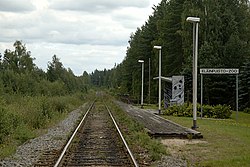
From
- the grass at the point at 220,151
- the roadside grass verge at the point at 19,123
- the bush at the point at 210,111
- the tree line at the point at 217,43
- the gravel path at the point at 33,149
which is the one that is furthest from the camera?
the tree line at the point at 217,43

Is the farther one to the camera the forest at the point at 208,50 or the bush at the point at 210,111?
the forest at the point at 208,50

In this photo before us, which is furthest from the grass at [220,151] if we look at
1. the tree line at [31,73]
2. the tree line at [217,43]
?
the tree line at [31,73]

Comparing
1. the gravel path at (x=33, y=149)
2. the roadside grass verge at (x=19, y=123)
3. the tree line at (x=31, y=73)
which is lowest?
the gravel path at (x=33, y=149)

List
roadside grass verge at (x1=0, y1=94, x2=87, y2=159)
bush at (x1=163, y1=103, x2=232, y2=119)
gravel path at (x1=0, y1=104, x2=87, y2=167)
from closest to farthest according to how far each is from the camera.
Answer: gravel path at (x1=0, y1=104, x2=87, y2=167)
roadside grass verge at (x1=0, y1=94, x2=87, y2=159)
bush at (x1=163, y1=103, x2=232, y2=119)

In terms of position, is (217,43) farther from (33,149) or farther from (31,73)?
(33,149)

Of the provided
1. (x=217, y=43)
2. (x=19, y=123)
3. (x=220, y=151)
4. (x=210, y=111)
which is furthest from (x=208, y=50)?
(x=220, y=151)

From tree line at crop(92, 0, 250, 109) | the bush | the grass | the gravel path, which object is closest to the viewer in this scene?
the gravel path

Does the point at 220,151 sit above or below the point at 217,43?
below

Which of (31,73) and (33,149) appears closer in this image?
(33,149)

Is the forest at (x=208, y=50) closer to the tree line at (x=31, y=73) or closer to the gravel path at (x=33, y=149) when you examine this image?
the tree line at (x=31, y=73)

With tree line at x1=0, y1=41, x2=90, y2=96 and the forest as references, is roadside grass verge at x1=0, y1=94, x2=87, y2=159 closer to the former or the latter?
the forest

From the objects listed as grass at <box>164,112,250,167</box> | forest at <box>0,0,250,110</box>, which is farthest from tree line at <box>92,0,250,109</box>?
grass at <box>164,112,250,167</box>

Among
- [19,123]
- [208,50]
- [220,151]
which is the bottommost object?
[220,151]

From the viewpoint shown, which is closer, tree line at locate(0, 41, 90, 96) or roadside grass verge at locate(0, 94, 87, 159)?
roadside grass verge at locate(0, 94, 87, 159)
